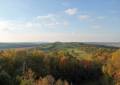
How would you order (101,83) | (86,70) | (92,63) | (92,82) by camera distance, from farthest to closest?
(92,63)
(86,70)
(92,82)
(101,83)

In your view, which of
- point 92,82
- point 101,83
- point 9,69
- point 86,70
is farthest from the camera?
point 86,70

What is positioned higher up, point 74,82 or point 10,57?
point 10,57

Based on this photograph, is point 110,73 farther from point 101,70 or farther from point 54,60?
point 54,60

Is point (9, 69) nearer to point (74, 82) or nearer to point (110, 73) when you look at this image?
point (74, 82)

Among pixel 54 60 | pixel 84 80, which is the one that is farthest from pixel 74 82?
pixel 54 60

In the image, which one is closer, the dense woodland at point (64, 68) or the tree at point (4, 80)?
the tree at point (4, 80)

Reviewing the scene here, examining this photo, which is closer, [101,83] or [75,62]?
[101,83]

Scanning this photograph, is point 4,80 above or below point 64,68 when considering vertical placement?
above

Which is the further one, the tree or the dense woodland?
the dense woodland

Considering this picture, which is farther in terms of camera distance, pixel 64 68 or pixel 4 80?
pixel 64 68
